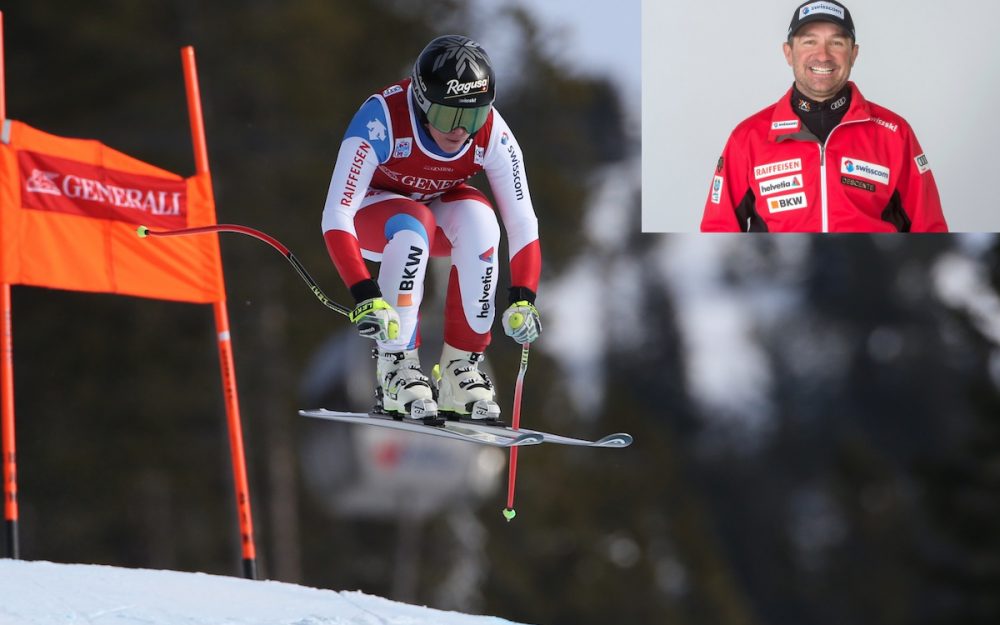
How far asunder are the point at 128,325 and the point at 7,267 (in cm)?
1333

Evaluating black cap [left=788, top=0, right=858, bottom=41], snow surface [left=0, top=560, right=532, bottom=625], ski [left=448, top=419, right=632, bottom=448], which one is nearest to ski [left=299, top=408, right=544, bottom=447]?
ski [left=448, top=419, right=632, bottom=448]

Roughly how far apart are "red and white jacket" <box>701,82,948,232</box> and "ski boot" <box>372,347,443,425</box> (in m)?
2.55

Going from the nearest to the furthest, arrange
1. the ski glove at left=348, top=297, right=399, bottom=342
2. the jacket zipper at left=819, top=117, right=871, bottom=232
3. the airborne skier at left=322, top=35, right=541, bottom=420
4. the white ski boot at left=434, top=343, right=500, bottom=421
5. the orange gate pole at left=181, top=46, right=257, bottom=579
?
the ski glove at left=348, top=297, right=399, bottom=342
the airborne skier at left=322, top=35, right=541, bottom=420
the white ski boot at left=434, top=343, right=500, bottom=421
the orange gate pole at left=181, top=46, right=257, bottom=579
the jacket zipper at left=819, top=117, right=871, bottom=232

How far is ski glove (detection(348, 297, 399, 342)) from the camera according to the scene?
210 inches

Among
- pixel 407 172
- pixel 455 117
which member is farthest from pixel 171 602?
pixel 455 117

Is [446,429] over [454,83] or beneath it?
beneath

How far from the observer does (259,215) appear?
65.6 ft

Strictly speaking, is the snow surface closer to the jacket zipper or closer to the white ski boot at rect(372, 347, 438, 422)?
the white ski boot at rect(372, 347, 438, 422)

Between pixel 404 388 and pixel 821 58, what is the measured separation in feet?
10.8

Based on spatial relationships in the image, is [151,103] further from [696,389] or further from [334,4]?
[696,389]

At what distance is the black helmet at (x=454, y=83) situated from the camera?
213 inches

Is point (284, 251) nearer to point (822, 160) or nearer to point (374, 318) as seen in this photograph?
point (374, 318)

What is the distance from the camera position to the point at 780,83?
7859mm

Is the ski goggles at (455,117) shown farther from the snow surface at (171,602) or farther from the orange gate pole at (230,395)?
the snow surface at (171,602)
